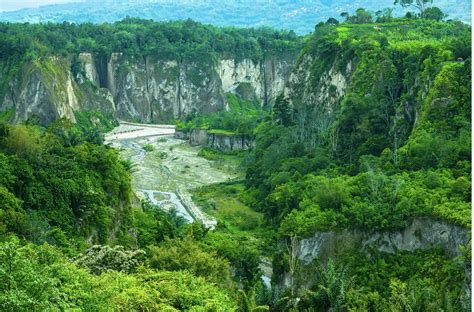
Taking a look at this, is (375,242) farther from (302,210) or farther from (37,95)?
(37,95)

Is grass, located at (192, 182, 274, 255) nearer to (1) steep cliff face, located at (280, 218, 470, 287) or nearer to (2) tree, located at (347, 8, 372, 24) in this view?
(1) steep cliff face, located at (280, 218, 470, 287)

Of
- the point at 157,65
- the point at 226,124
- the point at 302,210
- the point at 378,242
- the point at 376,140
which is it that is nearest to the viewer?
the point at 378,242

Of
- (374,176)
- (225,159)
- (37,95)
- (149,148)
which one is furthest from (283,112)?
(374,176)

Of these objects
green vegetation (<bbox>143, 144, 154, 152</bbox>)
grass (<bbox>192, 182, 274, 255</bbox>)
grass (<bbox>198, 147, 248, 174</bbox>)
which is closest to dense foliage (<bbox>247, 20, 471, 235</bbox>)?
grass (<bbox>192, 182, 274, 255</bbox>)

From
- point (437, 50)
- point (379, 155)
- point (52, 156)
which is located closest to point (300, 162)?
point (379, 155)

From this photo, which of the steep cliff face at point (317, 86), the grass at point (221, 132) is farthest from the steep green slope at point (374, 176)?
the grass at point (221, 132)

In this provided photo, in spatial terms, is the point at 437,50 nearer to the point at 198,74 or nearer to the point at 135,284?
the point at 135,284
